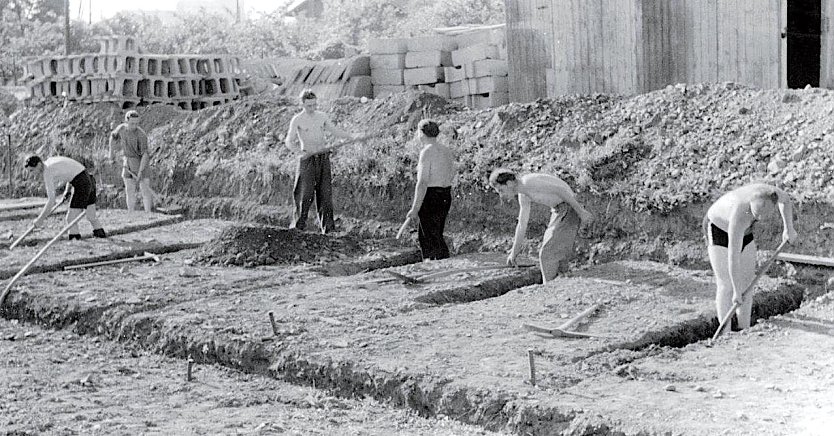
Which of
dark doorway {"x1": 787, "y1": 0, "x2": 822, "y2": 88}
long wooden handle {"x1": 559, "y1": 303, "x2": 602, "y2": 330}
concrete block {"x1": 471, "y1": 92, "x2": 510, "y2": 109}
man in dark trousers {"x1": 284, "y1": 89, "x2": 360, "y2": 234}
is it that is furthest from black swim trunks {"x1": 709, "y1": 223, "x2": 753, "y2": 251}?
concrete block {"x1": 471, "y1": 92, "x2": 510, "y2": 109}

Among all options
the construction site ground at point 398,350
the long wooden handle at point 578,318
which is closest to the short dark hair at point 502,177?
the construction site ground at point 398,350

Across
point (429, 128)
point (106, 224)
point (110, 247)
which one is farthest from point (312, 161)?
point (106, 224)

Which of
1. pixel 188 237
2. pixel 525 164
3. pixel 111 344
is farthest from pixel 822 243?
pixel 188 237

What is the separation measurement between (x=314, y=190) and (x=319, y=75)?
8.90 meters

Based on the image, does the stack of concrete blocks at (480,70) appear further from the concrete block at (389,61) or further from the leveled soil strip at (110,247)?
the leveled soil strip at (110,247)

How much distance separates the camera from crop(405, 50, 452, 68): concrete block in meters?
19.1

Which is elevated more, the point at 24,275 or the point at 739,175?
the point at 739,175

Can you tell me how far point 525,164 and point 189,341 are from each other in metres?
5.90

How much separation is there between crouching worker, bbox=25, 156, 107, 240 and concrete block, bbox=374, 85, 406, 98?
25.0 ft

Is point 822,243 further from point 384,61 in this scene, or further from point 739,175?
point 384,61

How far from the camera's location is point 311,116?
13109 millimetres

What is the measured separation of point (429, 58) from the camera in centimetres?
1917

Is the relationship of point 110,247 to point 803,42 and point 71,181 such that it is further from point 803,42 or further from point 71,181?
point 803,42

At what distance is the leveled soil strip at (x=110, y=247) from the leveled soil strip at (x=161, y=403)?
3495 millimetres
